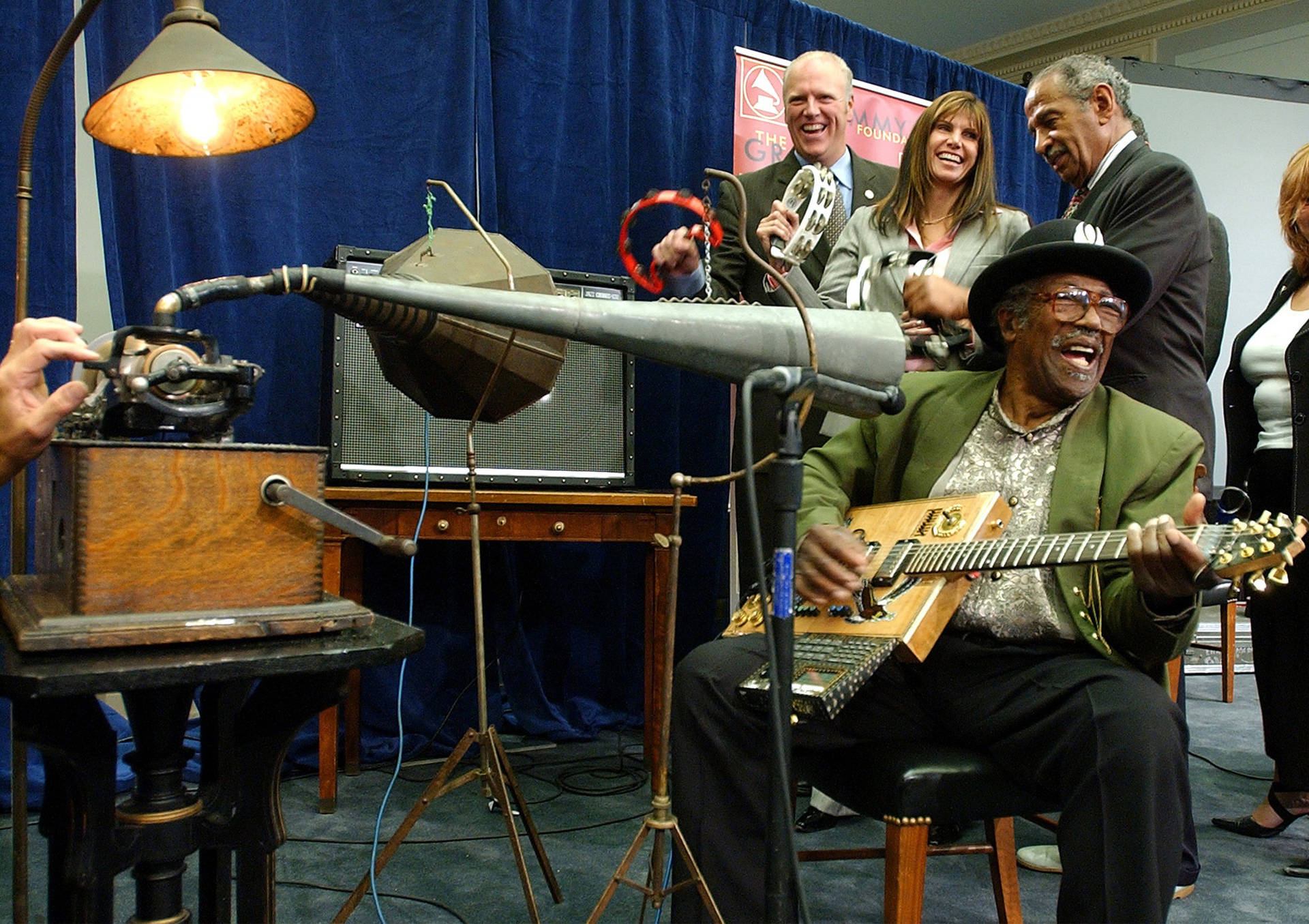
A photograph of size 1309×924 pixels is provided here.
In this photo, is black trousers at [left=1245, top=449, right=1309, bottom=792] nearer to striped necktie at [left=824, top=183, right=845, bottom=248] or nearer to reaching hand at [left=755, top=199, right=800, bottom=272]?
striped necktie at [left=824, top=183, right=845, bottom=248]

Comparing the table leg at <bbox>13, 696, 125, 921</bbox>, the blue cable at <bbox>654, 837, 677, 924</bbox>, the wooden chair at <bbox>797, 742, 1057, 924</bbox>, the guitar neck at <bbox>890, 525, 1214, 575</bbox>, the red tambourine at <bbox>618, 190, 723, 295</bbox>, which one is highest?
the red tambourine at <bbox>618, 190, 723, 295</bbox>

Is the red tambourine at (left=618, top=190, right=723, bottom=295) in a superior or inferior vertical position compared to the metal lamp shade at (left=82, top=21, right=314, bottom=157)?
inferior

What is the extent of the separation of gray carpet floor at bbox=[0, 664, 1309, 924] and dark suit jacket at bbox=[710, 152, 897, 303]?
1625 mm

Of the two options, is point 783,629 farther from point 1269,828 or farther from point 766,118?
point 766,118

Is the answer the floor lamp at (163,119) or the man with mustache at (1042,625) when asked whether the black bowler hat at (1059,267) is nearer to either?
the man with mustache at (1042,625)

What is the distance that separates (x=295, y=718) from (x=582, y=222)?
9.22 feet

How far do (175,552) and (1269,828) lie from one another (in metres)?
2.99

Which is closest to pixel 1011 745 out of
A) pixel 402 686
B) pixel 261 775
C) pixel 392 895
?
pixel 261 775

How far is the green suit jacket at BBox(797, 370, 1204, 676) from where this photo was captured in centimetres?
175

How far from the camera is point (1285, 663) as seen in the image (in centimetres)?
289

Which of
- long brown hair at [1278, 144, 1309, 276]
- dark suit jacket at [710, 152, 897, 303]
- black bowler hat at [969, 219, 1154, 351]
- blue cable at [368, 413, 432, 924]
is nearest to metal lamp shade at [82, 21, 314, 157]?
blue cable at [368, 413, 432, 924]

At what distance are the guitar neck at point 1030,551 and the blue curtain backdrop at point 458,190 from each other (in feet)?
7.37

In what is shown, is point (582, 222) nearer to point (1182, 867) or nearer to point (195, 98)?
point (195, 98)

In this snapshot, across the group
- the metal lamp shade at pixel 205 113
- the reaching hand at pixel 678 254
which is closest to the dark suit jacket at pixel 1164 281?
the reaching hand at pixel 678 254
